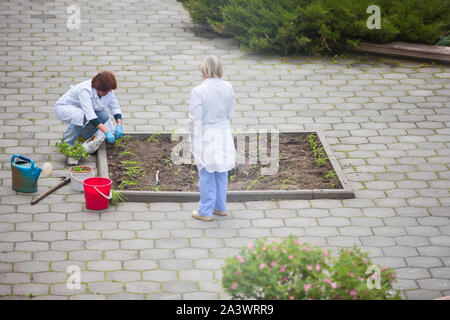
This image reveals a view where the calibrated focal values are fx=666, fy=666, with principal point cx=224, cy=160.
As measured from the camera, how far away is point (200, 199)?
7.45 metres

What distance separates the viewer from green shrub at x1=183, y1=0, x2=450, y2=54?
40.2 feet

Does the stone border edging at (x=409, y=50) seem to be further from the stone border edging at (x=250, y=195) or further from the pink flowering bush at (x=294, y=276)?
the pink flowering bush at (x=294, y=276)

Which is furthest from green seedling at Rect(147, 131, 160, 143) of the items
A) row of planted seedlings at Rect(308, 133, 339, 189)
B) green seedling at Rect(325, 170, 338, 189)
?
green seedling at Rect(325, 170, 338, 189)

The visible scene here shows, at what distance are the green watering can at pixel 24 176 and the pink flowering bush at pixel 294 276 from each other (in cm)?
358

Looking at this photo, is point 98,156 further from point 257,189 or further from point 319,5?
point 319,5

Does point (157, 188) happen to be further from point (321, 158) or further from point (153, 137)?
point (321, 158)

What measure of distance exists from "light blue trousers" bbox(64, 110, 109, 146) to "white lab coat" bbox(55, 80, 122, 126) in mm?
99

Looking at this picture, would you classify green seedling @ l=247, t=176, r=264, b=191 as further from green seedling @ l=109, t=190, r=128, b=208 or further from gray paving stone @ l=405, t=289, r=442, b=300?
gray paving stone @ l=405, t=289, r=442, b=300

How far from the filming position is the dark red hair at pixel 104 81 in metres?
8.41

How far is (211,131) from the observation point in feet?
23.5

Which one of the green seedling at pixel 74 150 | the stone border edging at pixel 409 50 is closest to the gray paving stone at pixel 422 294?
the green seedling at pixel 74 150
